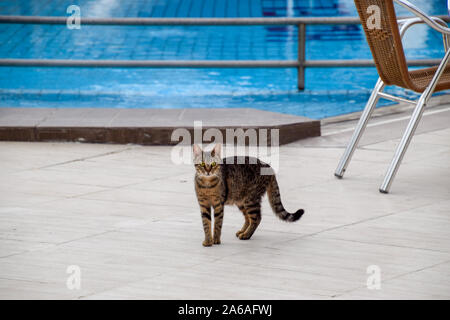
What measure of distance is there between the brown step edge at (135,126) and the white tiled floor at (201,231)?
0.29 m

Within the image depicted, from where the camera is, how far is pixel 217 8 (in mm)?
16219

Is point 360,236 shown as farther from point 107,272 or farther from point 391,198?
point 107,272

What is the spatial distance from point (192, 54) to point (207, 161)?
355 inches

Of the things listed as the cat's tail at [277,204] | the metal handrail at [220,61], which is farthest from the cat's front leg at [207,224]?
the metal handrail at [220,61]

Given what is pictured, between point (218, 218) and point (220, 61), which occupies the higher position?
point (220, 61)

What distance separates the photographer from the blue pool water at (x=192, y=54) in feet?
29.6

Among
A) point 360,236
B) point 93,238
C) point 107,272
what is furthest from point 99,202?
point 360,236

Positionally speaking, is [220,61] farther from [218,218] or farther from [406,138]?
[218,218]

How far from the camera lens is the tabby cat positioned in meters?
3.81

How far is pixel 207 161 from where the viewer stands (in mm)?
3777

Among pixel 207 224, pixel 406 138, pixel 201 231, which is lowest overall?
pixel 201 231

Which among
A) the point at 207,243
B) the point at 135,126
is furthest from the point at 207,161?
the point at 135,126

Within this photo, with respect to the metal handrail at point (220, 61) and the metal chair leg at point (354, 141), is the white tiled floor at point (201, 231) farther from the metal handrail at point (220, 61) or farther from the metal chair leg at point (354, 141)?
the metal handrail at point (220, 61)

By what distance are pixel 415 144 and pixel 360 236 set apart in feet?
7.81
